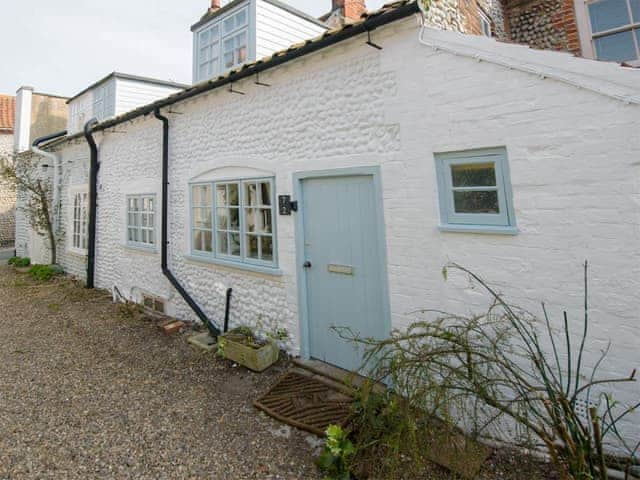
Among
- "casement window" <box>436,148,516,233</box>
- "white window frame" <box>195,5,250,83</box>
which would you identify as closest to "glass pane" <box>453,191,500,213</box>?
"casement window" <box>436,148,516,233</box>

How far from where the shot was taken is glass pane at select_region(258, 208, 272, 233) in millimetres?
5219

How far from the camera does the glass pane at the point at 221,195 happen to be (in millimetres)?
5910

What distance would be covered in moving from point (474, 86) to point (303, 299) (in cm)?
336

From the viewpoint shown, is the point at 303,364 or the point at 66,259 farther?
the point at 66,259

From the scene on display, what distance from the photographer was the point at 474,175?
10.8 feet

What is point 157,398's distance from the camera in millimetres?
4078

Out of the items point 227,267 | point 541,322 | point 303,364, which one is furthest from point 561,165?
point 227,267

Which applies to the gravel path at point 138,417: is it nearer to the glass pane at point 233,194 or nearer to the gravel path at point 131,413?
the gravel path at point 131,413

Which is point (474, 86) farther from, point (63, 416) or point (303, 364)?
point (63, 416)

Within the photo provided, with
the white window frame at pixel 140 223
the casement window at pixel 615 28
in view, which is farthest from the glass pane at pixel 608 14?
the white window frame at pixel 140 223

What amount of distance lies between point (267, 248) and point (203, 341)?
206 centimetres

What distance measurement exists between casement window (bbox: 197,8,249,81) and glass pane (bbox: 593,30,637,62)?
7.20 m

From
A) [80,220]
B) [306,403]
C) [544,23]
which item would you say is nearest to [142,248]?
[80,220]

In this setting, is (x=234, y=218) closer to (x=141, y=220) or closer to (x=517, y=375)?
(x=141, y=220)
